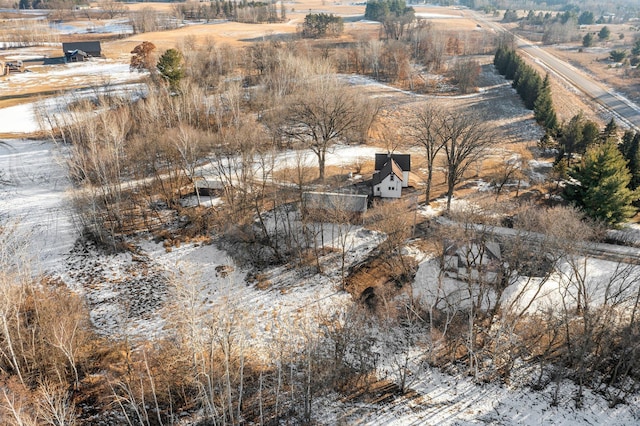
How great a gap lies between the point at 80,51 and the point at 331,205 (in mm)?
81218

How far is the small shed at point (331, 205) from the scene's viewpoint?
37.8 m

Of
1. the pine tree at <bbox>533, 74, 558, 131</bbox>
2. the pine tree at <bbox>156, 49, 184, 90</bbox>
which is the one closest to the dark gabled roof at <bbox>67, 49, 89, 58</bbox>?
the pine tree at <bbox>156, 49, 184, 90</bbox>

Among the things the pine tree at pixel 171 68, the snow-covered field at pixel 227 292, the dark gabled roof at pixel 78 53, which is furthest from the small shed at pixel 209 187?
the dark gabled roof at pixel 78 53

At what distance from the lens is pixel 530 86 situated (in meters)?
69.5

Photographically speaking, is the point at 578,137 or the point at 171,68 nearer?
the point at 578,137

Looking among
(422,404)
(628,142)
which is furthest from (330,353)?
(628,142)

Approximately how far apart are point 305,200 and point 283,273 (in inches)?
294

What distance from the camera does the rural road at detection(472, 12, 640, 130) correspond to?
65.5 m

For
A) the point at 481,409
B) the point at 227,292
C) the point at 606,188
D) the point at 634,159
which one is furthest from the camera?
the point at 634,159

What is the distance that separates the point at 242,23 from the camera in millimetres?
135750

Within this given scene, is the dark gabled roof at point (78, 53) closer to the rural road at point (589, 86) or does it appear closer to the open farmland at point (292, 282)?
the open farmland at point (292, 282)

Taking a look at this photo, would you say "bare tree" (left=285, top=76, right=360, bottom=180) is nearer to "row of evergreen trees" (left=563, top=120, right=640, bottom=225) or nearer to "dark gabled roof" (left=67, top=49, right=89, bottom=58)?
"row of evergreen trees" (left=563, top=120, right=640, bottom=225)

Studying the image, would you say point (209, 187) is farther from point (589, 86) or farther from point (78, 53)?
point (589, 86)

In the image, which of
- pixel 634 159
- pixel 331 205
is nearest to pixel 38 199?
pixel 331 205
